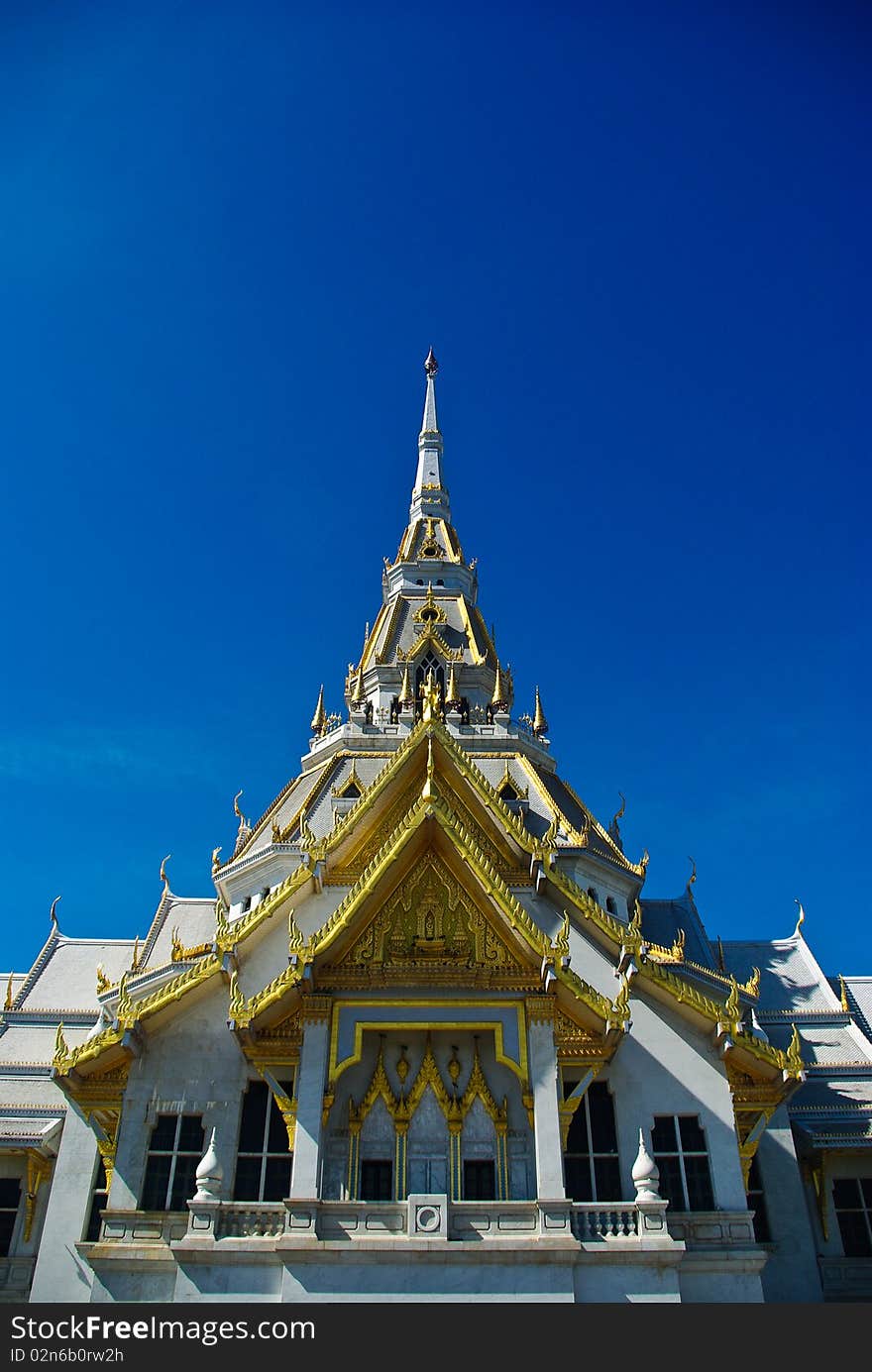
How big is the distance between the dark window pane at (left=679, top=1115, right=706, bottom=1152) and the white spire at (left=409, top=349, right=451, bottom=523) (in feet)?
111

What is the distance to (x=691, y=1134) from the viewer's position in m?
21.0

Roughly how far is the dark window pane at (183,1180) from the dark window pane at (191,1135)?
4.4 inches

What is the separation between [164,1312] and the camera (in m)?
15.7

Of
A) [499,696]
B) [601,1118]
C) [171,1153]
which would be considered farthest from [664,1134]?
[499,696]

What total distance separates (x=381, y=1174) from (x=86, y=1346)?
631 centimetres

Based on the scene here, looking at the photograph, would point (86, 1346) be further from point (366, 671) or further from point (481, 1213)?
point (366, 671)

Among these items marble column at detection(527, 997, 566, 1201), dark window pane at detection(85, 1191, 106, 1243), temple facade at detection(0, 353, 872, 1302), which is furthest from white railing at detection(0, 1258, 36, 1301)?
marble column at detection(527, 997, 566, 1201)

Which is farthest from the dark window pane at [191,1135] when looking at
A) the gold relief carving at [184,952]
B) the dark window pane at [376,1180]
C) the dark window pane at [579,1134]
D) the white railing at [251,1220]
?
the dark window pane at [579,1134]

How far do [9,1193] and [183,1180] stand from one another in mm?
6184

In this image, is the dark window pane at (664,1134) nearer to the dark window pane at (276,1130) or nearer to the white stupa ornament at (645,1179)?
the white stupa ornament at (645,1179)

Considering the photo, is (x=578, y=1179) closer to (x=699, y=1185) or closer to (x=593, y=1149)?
(x=593, y=1149)

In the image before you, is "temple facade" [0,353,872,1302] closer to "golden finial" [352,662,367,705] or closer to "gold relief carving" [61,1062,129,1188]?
"gold relief carving" [61,1062,129,1188]

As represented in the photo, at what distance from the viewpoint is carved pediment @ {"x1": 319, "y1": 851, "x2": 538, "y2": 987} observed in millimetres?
20266

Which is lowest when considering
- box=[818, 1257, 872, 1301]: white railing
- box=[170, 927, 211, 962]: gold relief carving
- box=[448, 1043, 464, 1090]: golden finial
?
box=[818, 1257, 872, 1301]: white railing
